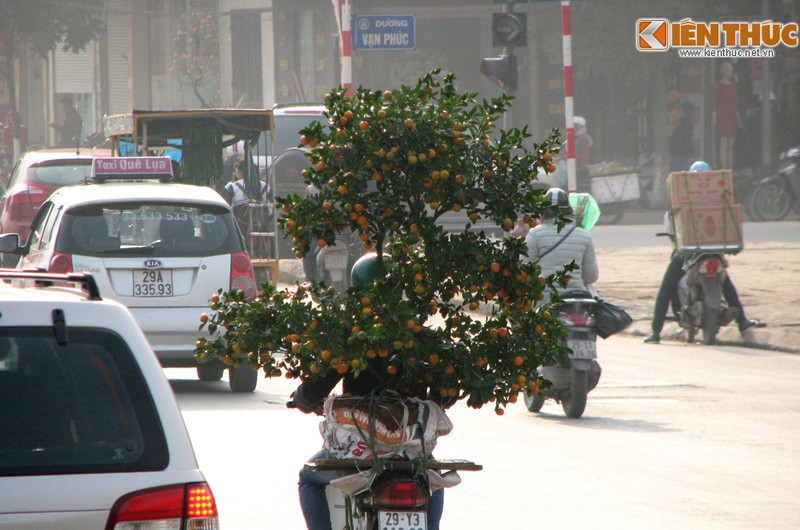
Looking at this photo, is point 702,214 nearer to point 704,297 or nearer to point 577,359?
point 704,297

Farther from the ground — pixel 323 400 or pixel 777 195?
pixel 777 195

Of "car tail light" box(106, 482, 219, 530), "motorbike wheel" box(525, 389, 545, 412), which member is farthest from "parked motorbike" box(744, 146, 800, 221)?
"car tail light" box(106, 482, 219, 530)

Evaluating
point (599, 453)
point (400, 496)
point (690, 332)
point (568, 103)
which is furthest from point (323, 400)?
point (568, 103)

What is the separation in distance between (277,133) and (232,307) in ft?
58.7

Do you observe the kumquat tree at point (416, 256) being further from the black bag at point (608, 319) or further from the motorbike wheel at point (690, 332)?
the motorbike wheel at point (690, 332)

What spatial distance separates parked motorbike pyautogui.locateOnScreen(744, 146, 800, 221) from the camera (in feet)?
81.4

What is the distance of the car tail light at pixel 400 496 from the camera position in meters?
4.41

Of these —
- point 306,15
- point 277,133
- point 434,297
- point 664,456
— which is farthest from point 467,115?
point 306,15

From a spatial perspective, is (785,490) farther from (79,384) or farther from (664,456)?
(79,384)

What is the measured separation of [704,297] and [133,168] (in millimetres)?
5528

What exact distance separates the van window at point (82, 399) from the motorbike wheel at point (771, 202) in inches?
903

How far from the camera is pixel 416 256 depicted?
187 inches

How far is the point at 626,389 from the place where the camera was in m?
11.4

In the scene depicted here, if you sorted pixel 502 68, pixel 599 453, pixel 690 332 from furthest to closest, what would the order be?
pixel 502 68
pixel 690 332
pixel 599 453
